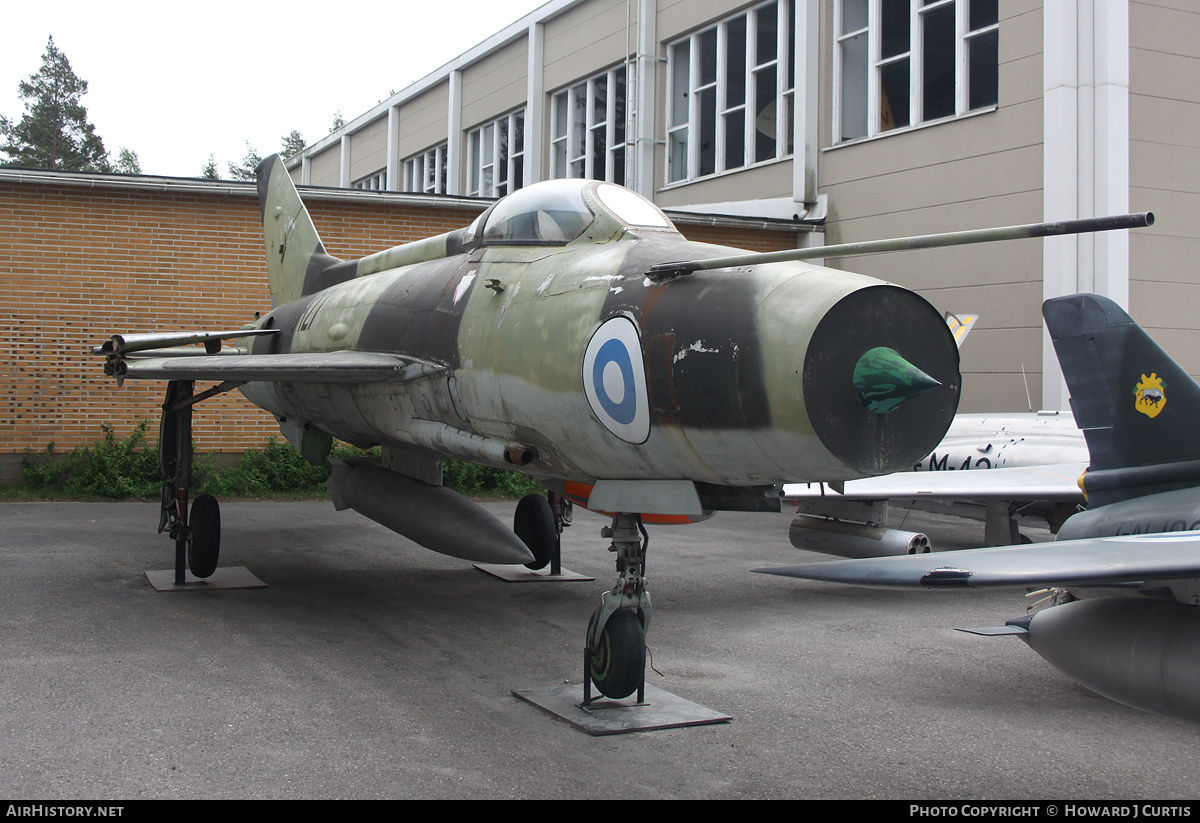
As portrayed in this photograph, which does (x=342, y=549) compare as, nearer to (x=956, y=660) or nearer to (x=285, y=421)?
(x=285, y=421)

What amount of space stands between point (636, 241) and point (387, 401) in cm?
217

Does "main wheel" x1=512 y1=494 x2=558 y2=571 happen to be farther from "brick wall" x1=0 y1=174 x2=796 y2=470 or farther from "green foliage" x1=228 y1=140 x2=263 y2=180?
"green foliage" x1=228 y1=140 x2=263 y2=180

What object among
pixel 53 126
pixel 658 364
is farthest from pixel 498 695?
pixel 53 126

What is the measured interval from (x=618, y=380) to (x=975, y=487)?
5.31 metres

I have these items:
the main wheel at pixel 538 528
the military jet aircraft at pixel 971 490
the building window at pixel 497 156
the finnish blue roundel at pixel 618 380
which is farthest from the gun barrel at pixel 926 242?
the building window at pixel 497 156

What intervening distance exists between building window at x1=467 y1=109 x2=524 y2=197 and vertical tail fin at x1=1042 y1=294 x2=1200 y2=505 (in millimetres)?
19755

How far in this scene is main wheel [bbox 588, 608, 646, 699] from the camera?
4.60 metres

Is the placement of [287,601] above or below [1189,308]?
below

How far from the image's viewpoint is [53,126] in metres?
53.2

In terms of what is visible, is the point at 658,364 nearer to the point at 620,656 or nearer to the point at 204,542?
the point at 620,656

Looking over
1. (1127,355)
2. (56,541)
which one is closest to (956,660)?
(1127,355)

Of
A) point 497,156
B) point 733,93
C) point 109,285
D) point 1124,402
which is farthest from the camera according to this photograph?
point 497,156
